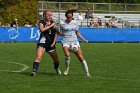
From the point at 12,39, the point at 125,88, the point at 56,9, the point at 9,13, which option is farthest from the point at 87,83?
the point at 9,13

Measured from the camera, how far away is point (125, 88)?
523 inches

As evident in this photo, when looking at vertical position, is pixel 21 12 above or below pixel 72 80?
below

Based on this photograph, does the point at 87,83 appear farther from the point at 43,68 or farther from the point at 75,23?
the point at 43,68

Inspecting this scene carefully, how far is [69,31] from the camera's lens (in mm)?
15953

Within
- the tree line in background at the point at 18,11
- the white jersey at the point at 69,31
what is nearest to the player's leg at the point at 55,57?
the white jersey at the point at 69,31

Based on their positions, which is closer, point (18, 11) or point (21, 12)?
point (18, 11)

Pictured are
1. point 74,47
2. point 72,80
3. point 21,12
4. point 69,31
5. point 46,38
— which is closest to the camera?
point 72,80

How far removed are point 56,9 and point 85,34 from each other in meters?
9.41

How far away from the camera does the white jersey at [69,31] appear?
52.3ft

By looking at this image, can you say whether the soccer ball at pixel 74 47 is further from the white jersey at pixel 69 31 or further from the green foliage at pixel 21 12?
the green foliage at pixel 21 12

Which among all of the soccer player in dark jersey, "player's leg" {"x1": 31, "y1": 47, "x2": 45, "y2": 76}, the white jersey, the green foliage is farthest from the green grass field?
the green foliage

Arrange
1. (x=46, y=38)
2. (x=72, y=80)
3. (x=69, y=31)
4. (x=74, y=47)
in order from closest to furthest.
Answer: (x=72, y=80) → (x=74, y=47) → (x=69, y=31) → (x=46, y=38)

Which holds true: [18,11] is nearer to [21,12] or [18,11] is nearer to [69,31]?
[21,12]

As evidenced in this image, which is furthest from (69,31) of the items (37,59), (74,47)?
(37,59)
